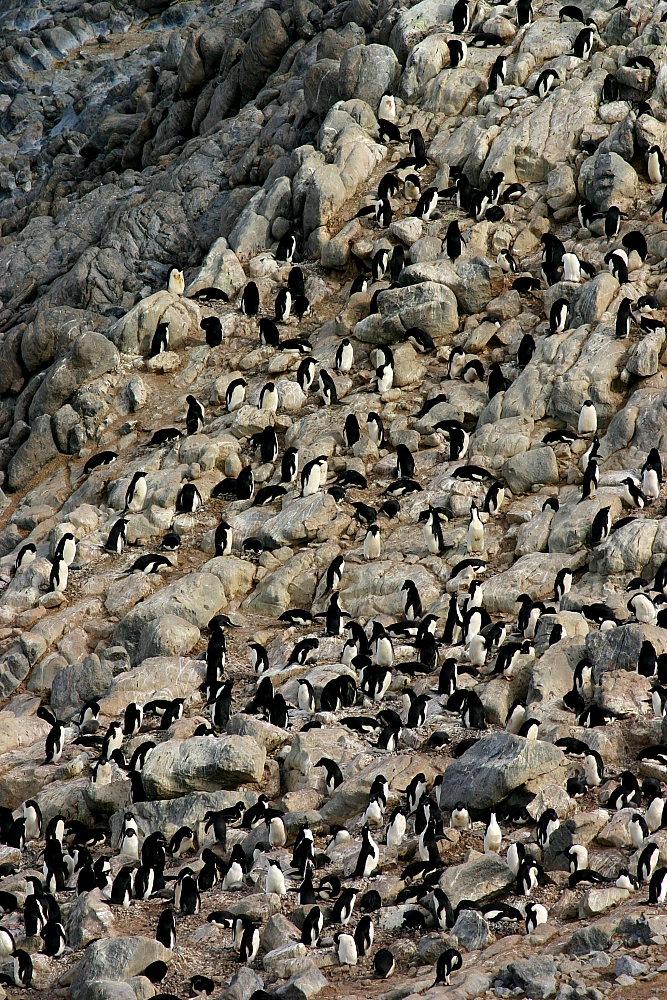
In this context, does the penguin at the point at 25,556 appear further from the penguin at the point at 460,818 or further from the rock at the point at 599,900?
the rock at the point at 599,900

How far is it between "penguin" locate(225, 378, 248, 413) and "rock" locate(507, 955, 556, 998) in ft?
51.9

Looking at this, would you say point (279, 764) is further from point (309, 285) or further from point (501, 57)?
point (501, 57)

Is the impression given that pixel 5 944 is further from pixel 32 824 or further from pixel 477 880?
pixel 477 880

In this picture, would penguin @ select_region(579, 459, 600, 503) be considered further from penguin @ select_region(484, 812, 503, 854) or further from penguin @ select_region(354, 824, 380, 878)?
penguin @ select_region(354, 824, 380, 878)

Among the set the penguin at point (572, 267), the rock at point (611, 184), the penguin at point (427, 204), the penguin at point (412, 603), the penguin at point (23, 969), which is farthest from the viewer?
the penguin at point (427, 204)

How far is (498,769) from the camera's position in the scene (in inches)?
591

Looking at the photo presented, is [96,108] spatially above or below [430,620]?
above

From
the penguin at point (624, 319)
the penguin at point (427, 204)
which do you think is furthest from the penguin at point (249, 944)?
the penguin at point (427, 204)

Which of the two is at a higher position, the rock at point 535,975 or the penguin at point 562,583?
the rock at point 535,975

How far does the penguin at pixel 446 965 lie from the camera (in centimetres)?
1221

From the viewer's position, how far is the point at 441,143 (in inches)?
1173

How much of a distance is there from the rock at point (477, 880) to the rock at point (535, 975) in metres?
1.65

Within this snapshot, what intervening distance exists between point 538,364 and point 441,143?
26.8ft

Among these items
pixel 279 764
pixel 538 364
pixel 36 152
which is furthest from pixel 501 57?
pixel 36 152
